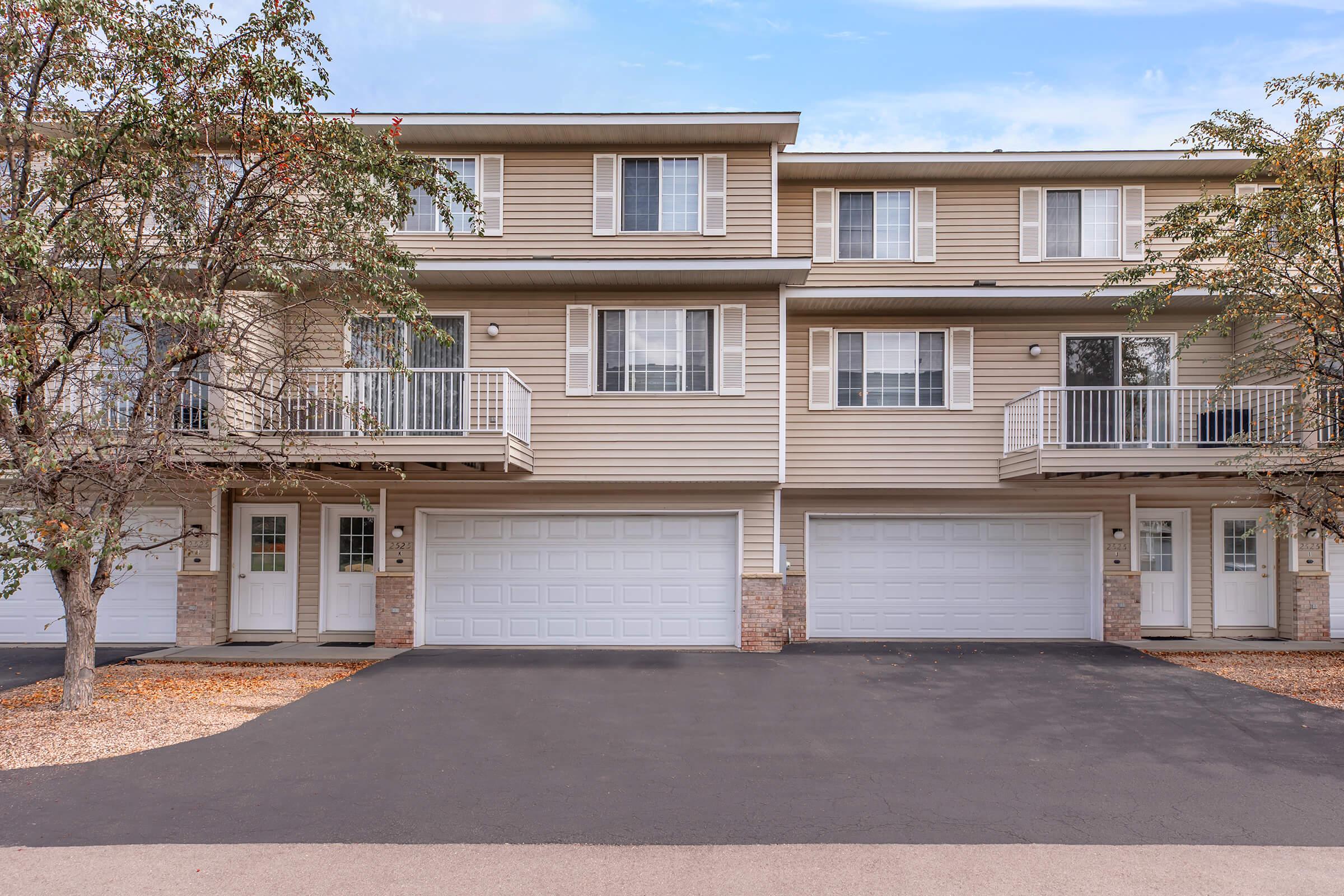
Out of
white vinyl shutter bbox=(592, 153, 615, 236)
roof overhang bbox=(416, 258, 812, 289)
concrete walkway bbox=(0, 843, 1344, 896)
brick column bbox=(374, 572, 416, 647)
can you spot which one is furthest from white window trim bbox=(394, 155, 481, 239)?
concrete walkway bbox=(0, 843, 1344, 896)

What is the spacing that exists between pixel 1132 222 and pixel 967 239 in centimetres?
260

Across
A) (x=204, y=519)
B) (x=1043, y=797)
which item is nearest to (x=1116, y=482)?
(x=1043, y=797)

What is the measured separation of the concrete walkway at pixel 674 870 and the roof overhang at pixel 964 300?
27.3ft

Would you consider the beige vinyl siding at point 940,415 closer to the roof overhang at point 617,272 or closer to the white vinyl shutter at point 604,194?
the roof overhang at point 617,272

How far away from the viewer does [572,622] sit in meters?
11.5

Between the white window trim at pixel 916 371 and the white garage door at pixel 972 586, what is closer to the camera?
the white window trim at pixel 916 371

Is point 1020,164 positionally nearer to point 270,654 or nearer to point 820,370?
point 820,370

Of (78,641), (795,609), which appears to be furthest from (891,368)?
(78,641)

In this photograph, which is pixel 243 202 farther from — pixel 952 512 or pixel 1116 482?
pixel 1116 482

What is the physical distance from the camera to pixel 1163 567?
12383 mm

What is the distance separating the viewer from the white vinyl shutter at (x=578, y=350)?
1132 cm

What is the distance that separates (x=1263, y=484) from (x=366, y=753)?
34.3 feet

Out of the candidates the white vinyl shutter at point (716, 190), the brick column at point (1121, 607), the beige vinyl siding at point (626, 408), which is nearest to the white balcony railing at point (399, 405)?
the beige vinyl siding at point (626, 408)

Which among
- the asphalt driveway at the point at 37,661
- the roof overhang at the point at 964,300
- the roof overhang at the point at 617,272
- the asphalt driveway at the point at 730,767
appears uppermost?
the roof overhang at the point at 617,272
